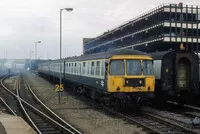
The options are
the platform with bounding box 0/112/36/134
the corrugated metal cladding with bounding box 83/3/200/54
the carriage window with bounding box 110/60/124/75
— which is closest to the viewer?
the platform with bounding box 0/112/36/134

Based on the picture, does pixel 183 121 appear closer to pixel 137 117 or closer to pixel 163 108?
pixel 137 117

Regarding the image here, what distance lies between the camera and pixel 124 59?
19.8 meters

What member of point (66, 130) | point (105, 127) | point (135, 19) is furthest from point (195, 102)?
point (135, 19)

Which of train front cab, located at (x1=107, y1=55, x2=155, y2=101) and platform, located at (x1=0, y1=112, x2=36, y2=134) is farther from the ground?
train front cab, located at (x1=107, y1=55, x2=155, y2=101)

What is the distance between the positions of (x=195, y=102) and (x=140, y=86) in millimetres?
6280

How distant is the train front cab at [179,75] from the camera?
852 inches

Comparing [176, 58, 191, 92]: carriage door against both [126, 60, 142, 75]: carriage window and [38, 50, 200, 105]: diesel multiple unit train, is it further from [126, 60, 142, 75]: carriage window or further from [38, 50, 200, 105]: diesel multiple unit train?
[126, 60, 142, 75]: carriage window

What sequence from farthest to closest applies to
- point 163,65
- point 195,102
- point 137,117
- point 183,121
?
point 195,102
point 163,65
point 137,117
point 183,121

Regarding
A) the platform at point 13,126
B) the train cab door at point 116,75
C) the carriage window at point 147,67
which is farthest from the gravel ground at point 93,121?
the carriage window at point 147,67

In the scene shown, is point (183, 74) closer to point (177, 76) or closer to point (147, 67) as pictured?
point (177, 76)

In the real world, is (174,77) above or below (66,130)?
above

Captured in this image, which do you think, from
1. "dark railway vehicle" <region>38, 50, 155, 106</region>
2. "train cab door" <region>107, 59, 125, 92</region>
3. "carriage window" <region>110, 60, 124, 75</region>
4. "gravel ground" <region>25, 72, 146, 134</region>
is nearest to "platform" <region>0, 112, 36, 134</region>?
"gravel ground" <region>25, 72, 146, 134</region>

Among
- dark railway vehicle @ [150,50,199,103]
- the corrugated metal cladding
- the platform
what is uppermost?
the corrugated metal cladding

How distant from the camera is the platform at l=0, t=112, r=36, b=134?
44.9 ft
